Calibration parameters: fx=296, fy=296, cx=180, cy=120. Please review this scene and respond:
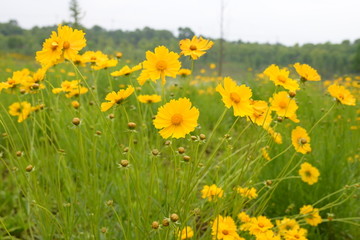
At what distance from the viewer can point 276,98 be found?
34.6 inches

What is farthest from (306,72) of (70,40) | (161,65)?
(70,40)

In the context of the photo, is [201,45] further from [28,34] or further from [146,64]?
[28,34]

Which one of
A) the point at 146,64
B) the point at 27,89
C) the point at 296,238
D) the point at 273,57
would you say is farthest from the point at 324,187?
the point at 273,57

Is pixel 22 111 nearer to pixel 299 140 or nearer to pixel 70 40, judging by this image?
pixel 70 40

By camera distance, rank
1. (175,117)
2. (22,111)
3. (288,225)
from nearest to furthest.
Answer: (175,117), (288,225), (22,111)

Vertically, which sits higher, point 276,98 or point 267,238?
point 276,98

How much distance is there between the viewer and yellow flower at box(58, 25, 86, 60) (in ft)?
2.29

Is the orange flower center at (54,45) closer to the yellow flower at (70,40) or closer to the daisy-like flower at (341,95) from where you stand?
the yellow flower at (70,40)

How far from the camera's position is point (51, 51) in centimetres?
71

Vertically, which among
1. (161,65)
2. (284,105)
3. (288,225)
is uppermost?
(161,65)

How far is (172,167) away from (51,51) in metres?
0.64

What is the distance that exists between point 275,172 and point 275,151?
0.13 metres

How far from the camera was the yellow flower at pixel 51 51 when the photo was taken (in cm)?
69

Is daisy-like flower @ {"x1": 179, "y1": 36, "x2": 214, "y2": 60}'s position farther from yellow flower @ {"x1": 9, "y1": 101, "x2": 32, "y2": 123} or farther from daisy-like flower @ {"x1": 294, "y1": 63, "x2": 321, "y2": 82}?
yellow flower @ {"x1": 9, "y1": 101, "x2": 32, "y2": 123}
